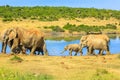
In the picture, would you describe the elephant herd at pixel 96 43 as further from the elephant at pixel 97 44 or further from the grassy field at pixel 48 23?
the grassy field at pixel 48 23

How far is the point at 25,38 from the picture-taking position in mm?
21438

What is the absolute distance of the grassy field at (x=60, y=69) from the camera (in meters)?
13.1

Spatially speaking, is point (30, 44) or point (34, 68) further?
point (30, 44)

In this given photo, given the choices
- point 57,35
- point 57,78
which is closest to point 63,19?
point 57,35

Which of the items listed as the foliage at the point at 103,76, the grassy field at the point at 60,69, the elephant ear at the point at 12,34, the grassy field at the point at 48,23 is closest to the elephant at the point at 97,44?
the elephant ear at the point at 12,34

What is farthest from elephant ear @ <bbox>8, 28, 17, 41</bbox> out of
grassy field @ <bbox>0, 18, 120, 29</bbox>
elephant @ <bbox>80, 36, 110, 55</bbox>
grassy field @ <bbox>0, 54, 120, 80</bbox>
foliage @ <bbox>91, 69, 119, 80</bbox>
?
grassy field @ <bbox>0, 18, 120, 29</bbox>

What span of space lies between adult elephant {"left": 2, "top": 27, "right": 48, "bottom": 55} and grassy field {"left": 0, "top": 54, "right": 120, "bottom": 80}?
3.38m

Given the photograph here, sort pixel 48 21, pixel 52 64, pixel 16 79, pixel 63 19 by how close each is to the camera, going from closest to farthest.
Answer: pixel 16 79, pixel 52 64, pixel 48 21, pixel 63 19

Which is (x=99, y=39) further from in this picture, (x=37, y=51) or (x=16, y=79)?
(x=16, y=79)

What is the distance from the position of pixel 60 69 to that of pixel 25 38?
261 inches

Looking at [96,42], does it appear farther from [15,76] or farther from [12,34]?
[15,76]

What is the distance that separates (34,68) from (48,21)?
43.3m

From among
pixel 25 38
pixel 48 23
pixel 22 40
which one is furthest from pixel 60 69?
pixel 48 23

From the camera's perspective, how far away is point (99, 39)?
23.8m
